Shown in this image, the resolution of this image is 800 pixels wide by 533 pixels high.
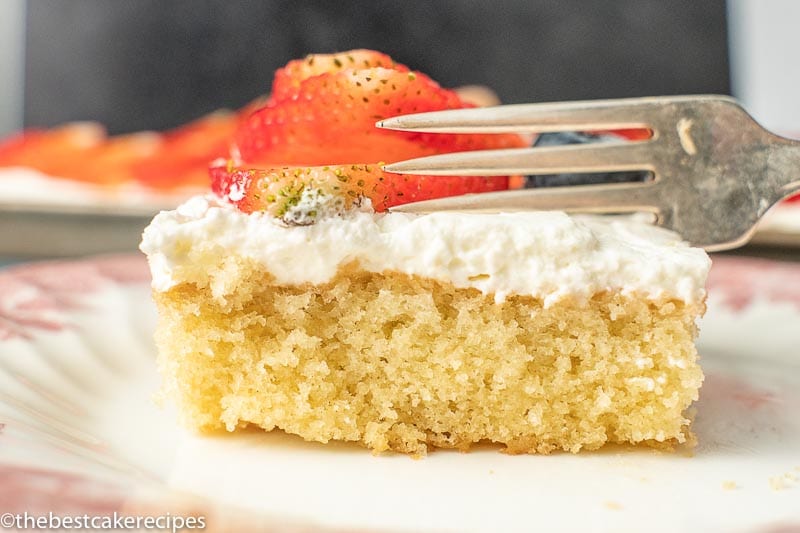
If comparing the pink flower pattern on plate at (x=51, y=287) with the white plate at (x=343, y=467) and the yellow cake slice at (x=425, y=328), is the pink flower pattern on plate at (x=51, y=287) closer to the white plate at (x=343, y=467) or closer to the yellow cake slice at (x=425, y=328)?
the white plate at (x=343, y=467)

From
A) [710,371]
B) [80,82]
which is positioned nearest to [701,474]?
[710,371]

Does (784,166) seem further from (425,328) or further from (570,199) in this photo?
(425,328)

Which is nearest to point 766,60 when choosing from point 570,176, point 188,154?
point 188,154

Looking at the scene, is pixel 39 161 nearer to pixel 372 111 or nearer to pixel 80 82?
pixel 80 82

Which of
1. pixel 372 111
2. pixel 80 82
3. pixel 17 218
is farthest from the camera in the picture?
pixel 80 82

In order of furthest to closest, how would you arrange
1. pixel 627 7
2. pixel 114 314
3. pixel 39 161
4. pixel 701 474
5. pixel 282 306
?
1. pixel 627 7
2. pixel 39 161
3. pixel 114 314
4. pixel 282 306
5. pixel 701 474

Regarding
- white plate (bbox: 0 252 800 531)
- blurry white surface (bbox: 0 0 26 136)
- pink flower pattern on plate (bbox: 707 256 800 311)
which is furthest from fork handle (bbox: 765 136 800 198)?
blurry white surface (bbox: 0 0 26 136)
